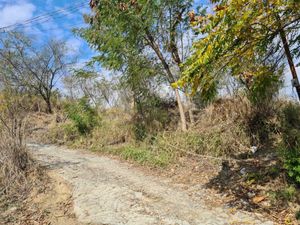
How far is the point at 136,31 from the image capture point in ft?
25.0

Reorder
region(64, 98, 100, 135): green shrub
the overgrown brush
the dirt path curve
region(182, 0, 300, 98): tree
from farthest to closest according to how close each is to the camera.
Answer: region(64, 98, 100, 135): green shrub < the overgrown brush < the dirt path curve < region(182, 0, 300, 98): tree

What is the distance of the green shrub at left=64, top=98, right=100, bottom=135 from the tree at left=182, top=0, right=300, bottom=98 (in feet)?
23.1

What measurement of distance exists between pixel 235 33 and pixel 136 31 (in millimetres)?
4195

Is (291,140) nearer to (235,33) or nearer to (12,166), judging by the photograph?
(235,33)

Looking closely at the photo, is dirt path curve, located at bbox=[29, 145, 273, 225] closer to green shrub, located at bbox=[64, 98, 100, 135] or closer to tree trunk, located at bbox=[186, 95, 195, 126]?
tree trunk, located at bbox=[186, 95, 195, 126]

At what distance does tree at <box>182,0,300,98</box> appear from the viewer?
3.71 m

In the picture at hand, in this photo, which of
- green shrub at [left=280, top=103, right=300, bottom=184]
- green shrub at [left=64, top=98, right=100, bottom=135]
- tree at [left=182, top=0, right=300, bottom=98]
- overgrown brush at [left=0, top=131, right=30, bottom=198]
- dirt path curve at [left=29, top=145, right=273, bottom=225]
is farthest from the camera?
green shrub at [left=64, top=98, right=100, bottom=135]

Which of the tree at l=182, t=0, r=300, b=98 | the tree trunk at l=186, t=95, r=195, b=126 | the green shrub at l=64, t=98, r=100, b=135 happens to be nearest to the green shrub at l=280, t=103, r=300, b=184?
the tree at l=182, t=0, r=300, b=98

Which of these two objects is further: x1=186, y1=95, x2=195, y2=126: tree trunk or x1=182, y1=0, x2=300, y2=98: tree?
x1=186, y1=95, x2=195, y2=126: tree trunk

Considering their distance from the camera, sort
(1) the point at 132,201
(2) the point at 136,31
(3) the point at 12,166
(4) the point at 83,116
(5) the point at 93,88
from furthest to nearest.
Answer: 1. (5) the point at 93,88
2. (4) the point at 83,116
3. (2) the point at 136,31
4. (3) the point at 12,166
5. (1) the point at 132,201

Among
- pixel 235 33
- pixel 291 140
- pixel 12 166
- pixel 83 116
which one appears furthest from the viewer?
pixel 83 116

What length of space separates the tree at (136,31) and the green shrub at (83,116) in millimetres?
3439

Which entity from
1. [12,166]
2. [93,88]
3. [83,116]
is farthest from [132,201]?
[93,88]

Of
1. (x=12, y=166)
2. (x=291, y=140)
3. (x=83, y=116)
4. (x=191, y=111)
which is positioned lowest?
(x=291, y=140)
